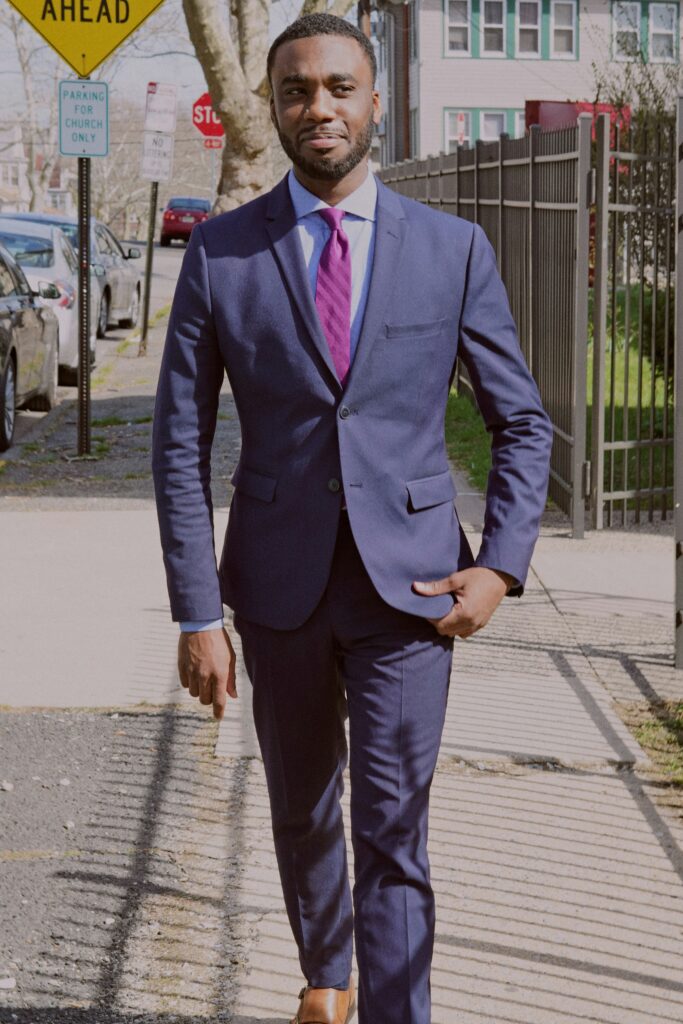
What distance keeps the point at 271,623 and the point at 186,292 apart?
2.11 feet

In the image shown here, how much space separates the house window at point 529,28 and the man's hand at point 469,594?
144ft

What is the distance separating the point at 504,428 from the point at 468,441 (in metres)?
9.51

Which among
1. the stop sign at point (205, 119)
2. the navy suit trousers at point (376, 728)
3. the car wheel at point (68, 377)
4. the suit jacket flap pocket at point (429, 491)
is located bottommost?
the navy suit trousers at point (376, 728)

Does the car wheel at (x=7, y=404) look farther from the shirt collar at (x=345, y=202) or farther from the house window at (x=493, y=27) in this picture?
the house window at (x=493, y=27)

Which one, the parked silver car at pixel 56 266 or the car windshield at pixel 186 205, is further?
the car windshield at pixel 186 205

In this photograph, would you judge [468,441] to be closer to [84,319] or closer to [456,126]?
[84,319]

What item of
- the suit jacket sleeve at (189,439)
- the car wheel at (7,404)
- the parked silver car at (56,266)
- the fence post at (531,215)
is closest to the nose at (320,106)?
the suit jacket sleeve at (189,439)

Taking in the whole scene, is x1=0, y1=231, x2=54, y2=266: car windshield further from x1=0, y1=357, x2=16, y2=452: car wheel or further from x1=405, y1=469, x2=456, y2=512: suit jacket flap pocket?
x1=405, y1=469, x2=456, y2=512: suit jacket flap pocket

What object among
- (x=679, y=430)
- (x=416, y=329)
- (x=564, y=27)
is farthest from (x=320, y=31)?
(x=564, y=27)

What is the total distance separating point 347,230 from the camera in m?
3.27

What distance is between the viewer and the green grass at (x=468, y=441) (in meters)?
11.2

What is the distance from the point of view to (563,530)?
938cm

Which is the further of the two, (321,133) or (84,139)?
(84,139)

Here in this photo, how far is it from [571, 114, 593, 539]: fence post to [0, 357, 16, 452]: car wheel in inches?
200
